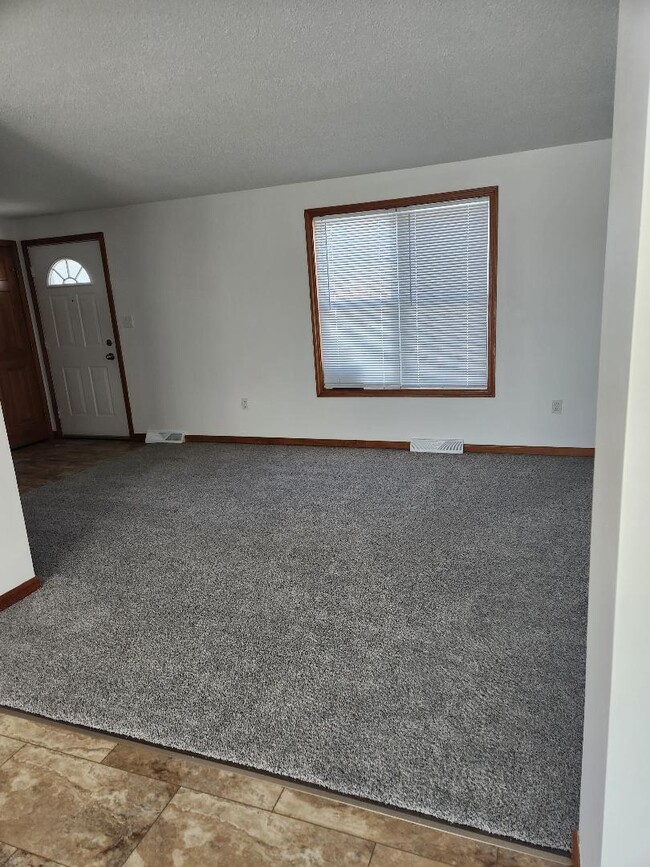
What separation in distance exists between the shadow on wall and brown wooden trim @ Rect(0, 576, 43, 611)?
101 inches

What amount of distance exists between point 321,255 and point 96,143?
6.20 ft

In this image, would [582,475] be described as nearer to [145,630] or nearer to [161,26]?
[145,630]

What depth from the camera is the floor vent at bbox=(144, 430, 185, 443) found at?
5.51 meters

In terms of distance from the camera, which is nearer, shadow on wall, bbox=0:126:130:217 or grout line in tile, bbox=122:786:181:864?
grout line in tile, bbox=122:786:181:864

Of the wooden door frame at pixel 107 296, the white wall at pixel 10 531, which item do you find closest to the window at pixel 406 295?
the wooden door frame at pixel 107 296

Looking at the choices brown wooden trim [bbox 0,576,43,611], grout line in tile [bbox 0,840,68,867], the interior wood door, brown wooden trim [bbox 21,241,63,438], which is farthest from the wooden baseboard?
grout line in tile [bbox 0,840,68,867]

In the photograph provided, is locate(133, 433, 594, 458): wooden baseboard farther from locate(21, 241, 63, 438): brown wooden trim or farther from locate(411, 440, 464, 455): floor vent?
locate(21, 241, 63, 438): brown wooden trim

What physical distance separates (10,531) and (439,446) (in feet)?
10.5

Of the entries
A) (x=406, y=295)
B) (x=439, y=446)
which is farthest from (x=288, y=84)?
(x=439, y=446)

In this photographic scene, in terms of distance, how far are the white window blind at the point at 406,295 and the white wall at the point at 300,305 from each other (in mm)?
153

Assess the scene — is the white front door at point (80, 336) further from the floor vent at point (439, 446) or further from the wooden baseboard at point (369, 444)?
the floor vent at point (439, 446)

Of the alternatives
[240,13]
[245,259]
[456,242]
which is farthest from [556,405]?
[240,13]

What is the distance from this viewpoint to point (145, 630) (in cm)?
229

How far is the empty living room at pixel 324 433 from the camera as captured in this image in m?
1.33
